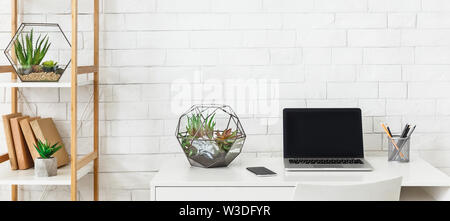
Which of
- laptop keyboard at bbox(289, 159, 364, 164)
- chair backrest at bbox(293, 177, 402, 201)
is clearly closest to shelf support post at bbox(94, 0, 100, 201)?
laptop keyboard at bbox(289, 159, 364, 164)

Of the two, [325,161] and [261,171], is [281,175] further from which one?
[325,161]

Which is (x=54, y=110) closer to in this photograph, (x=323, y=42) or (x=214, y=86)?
(x=214, y=86)

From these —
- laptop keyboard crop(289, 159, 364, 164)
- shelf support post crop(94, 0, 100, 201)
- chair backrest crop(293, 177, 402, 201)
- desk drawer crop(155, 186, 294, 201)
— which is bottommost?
desk drawer crop(155, 186, 294, 201)

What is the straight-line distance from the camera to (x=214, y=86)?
2359mm

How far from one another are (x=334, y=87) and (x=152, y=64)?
2.62 feet

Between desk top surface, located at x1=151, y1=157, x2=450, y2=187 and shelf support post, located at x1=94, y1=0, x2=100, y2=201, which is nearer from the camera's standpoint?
desk top surface, located at x1=151, y1=157, x2=450, y2=187

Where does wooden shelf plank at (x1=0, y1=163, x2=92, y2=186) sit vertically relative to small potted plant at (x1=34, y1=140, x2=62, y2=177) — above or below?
below

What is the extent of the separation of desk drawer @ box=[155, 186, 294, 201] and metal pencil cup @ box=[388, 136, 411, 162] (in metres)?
0.57

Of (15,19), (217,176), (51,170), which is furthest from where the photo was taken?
(15,19)

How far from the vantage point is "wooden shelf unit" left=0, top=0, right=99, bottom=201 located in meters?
1.98

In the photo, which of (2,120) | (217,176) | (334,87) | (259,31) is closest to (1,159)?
(2,120)

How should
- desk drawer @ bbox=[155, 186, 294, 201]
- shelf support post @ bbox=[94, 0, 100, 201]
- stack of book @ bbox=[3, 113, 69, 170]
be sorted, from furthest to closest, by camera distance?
shelf support post @ bbox=[94, 0, 100, 201] → stack of book @ bbox=[3, 113, 69, 170] → desk drawer @ bbox=[155, 186, 294, 201]

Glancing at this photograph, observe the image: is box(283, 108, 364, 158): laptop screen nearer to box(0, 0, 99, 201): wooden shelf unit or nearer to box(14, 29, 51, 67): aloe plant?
box(0, 0, 99, 201): wooden shelf unit
